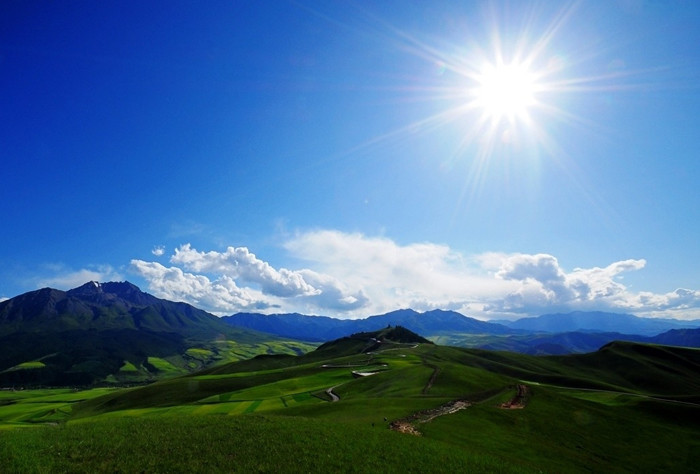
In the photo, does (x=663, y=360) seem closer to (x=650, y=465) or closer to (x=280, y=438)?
(x=650, y=465)

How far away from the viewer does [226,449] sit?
97.9ft

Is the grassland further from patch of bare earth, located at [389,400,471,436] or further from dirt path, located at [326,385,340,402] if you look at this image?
dirt path, located at [326,385,340,402]

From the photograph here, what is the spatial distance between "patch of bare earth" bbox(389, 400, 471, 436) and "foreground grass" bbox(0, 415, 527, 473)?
362 cm

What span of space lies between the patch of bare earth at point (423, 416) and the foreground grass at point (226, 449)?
11.9 ft

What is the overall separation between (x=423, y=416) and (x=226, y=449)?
87.5ft

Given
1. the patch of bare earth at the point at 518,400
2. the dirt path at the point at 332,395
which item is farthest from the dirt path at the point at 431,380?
the dirt path at the point at 332,395

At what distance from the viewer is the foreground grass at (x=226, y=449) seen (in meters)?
27.0

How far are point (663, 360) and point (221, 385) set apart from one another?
198191mm

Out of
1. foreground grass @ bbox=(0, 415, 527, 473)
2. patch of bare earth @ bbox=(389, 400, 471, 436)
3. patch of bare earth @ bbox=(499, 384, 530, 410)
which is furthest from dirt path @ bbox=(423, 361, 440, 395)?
foreground grass @ bbox=(0, 415, 527, 473)

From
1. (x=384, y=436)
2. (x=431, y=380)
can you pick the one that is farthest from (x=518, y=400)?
(x=384, y=436)

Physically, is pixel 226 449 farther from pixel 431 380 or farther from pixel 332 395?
pixel 431 380

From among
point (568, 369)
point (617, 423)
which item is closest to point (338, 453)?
point (617, 423)

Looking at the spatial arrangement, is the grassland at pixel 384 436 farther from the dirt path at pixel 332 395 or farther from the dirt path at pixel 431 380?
the dirt path at pixel 332 395

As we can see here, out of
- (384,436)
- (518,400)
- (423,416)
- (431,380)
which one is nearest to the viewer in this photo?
(384,436)
